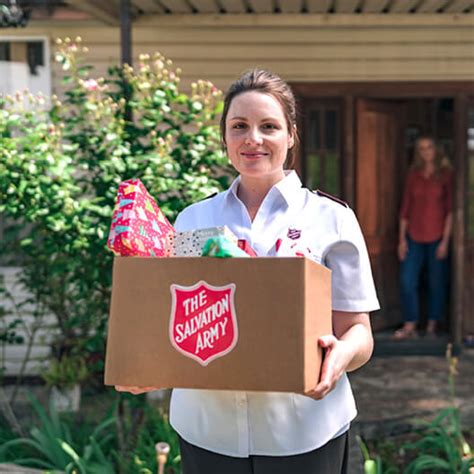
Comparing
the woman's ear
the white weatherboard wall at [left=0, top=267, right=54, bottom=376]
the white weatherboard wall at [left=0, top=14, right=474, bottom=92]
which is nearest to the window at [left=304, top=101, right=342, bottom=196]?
the white weatherboard wall at [left=0, top=14, right=474, bottom=92]

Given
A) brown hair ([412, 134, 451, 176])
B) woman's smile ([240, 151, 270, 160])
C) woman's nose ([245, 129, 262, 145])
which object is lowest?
woman's smile ([240, 151, 270, 160])

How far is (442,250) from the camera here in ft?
19.4

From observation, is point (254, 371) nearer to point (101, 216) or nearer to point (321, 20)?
point (101, 216)

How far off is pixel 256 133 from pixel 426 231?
4.59 m

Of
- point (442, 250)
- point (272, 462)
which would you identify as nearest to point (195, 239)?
point (272, 462)

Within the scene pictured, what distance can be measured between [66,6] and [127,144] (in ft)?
6.95

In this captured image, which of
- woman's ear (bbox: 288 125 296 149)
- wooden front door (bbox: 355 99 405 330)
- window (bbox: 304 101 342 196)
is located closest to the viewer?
woman's ear (bbox: 288 125 296 149)

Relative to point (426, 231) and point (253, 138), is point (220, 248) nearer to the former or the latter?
point (253, 138)

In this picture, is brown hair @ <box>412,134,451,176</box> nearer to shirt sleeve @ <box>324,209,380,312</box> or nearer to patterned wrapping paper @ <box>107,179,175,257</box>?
shirt sleeve @ <box>324,209,380,312</box>

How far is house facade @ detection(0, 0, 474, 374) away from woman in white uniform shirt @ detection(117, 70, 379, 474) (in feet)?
11.4

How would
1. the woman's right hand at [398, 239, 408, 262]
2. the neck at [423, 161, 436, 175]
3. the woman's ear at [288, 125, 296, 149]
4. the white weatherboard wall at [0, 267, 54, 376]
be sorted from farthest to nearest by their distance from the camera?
the woman's right hand at [398, 239, 408, 262] < the neck at [423, 161, 436, 175] < the white weatherboard wall at [0, 267, 54, 376] < the woman's ear at [288, 125, 296, 149]

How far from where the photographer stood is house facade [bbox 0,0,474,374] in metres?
5.29

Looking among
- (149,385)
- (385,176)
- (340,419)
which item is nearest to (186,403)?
(149,385)

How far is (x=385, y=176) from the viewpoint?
6164 millimetres
